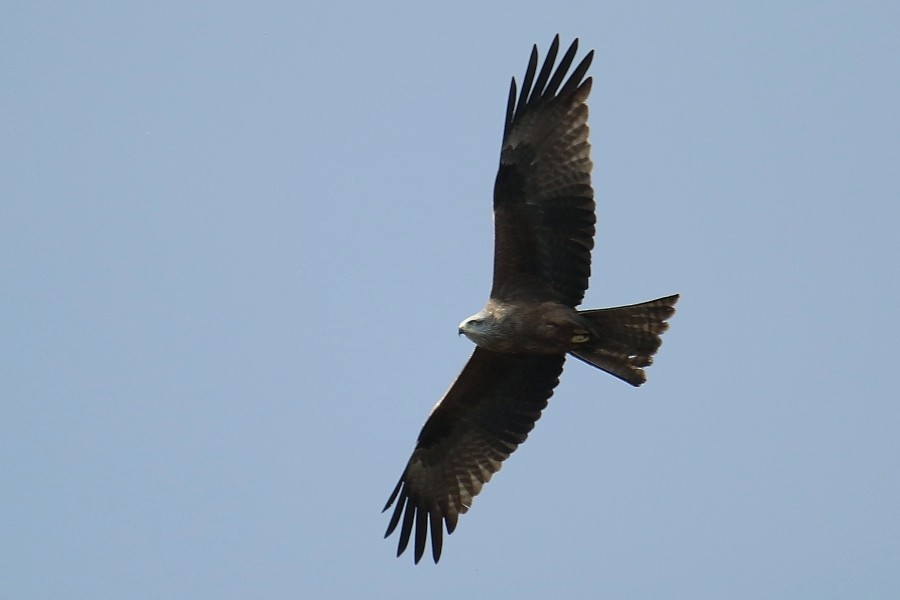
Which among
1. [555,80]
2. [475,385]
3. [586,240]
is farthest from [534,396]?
[555,80]

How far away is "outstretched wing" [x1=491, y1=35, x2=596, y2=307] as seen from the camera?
10.5 m

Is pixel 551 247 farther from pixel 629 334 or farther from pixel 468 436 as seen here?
pixel 468 436

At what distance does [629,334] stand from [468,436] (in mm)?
1886

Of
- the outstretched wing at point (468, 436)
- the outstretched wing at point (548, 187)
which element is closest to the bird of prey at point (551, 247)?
the outstretched wing at point (548, 187)

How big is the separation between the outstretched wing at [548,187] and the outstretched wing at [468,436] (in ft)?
2.89

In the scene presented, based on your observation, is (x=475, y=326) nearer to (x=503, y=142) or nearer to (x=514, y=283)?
(x=514, y=283)

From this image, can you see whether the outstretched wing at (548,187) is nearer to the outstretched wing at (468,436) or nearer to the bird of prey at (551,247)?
the bird of prey at (551,247)

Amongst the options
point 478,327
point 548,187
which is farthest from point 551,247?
point 478,327

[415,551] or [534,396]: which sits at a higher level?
[534,396]

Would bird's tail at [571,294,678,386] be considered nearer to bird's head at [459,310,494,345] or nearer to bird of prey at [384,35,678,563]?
bird of prey at [384,35,678,563]

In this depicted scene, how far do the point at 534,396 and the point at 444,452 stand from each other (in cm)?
103

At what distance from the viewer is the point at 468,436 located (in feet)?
38.6

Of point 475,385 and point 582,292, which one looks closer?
point 582,292

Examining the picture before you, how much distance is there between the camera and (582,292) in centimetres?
1074
